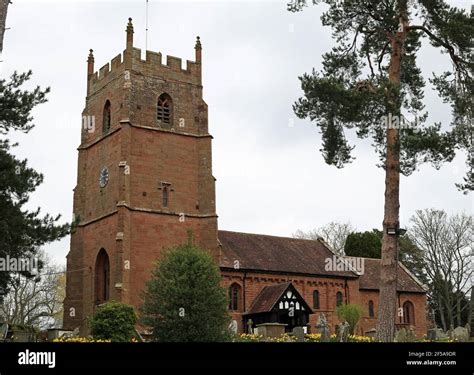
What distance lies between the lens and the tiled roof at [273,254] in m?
44.3

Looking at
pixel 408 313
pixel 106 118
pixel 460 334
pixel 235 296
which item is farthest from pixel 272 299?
pixel 106 118

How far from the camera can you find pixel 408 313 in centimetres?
5028

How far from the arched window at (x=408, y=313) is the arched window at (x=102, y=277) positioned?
→ 22.1 m

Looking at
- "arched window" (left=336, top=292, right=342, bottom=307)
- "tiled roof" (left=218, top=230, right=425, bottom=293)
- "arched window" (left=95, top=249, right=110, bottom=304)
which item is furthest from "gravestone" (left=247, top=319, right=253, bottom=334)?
"arched window" (left=95, top=249, right=110, bottom=304)

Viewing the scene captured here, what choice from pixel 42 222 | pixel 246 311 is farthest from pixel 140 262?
pixel 42 222

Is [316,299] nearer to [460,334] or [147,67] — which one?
[460,334]

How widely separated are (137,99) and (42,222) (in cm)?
2075

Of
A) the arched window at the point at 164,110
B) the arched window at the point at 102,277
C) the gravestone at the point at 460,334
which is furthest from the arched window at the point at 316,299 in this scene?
the gravestone at the point at 460,334

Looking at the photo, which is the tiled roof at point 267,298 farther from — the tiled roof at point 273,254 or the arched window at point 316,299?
the arched window at point 316,299

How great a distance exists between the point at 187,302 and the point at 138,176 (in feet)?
53.2

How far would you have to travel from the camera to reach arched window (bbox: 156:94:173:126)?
43.1 metres
